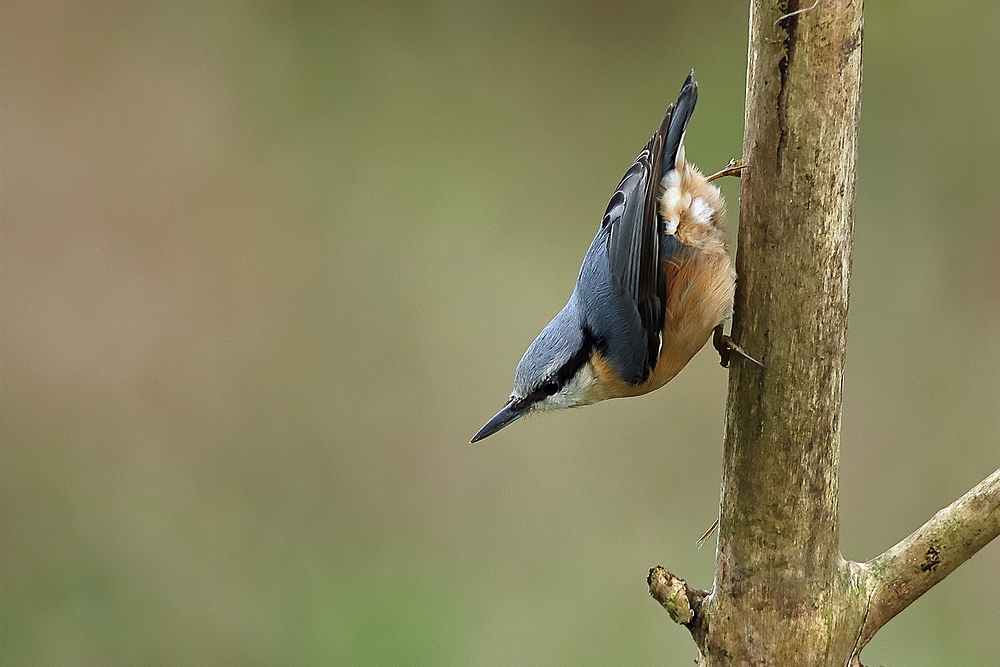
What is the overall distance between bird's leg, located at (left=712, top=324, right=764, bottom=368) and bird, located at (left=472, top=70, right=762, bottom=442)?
59 mm

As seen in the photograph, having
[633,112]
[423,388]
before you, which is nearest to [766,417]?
[423,388]

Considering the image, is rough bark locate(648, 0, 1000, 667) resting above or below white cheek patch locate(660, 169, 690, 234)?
below

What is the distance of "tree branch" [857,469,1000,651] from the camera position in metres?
1.62

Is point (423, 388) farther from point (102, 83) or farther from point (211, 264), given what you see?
point (102, 83)

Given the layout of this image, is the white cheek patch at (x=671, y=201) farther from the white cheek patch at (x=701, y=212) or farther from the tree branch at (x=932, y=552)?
the tree branch at (x=932, y=552)

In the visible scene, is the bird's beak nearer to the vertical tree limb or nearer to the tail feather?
the tail feather

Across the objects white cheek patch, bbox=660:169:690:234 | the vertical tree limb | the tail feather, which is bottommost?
the vertical tree limb

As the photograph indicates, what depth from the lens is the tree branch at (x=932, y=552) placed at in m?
1.62

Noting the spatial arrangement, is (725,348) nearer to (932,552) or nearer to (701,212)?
(701,212)

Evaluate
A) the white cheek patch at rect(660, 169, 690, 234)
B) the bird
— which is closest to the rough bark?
the bird

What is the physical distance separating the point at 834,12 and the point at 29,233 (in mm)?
3309

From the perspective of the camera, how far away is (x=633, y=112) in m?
4.00

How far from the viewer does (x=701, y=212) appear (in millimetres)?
2492

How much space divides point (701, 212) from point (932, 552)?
1.09 meters
